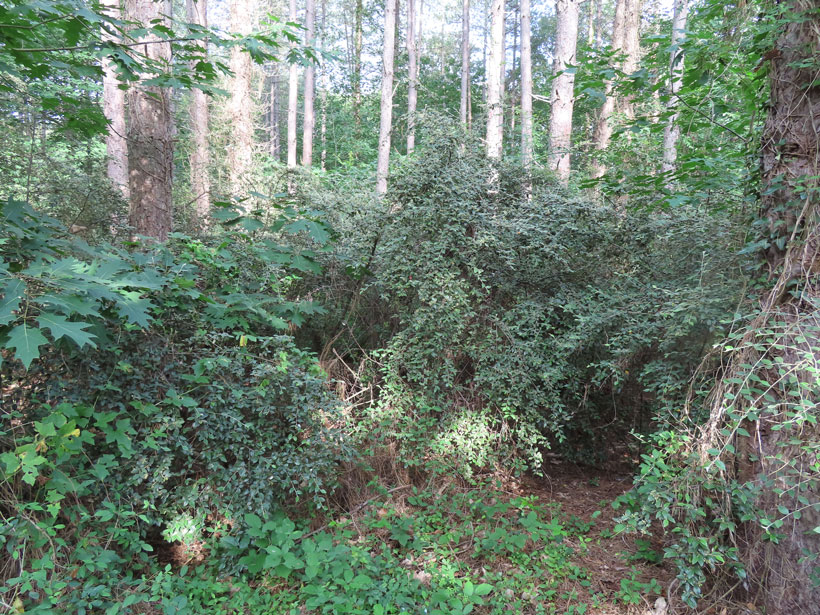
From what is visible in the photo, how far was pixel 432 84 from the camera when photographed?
26797 millimetres

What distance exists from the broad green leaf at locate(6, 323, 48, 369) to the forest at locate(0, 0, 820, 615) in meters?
0.01

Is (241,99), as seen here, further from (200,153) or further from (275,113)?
(275,113)

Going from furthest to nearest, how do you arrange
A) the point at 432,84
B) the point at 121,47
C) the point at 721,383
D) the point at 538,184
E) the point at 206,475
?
the point at 432,84 → the point at 538,184 → the point at 206,475 → the point at 121,47 → the point at 721,383

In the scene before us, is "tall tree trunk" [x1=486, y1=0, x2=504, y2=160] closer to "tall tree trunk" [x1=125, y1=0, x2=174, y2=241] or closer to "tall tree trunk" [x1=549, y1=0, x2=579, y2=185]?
"tall tree trunk" [x1=549, y1=0, x2=579, y2=185]

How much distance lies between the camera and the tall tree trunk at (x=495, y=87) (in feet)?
23.0

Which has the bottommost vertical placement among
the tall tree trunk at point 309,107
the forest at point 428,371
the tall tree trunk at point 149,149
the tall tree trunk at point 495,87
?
the forest at point 428,371

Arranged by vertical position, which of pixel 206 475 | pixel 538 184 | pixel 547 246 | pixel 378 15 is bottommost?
pixel 206 475

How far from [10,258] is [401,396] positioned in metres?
3.05

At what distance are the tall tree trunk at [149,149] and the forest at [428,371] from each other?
3 centimetres

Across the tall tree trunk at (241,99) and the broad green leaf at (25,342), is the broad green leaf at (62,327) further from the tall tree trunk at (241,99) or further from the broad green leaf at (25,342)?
the tall tree trunk at (241,99)

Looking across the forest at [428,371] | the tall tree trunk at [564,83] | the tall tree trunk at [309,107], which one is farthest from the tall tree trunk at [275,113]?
the forest at [428,371]

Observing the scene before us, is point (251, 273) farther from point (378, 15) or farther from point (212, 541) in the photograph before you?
point (378, 15)

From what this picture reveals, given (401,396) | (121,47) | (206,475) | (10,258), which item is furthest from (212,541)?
(121,47)

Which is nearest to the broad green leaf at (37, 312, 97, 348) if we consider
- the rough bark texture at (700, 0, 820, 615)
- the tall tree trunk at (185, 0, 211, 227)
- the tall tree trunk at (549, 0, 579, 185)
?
the rough bark texture at (700, 0, 820, 615)
